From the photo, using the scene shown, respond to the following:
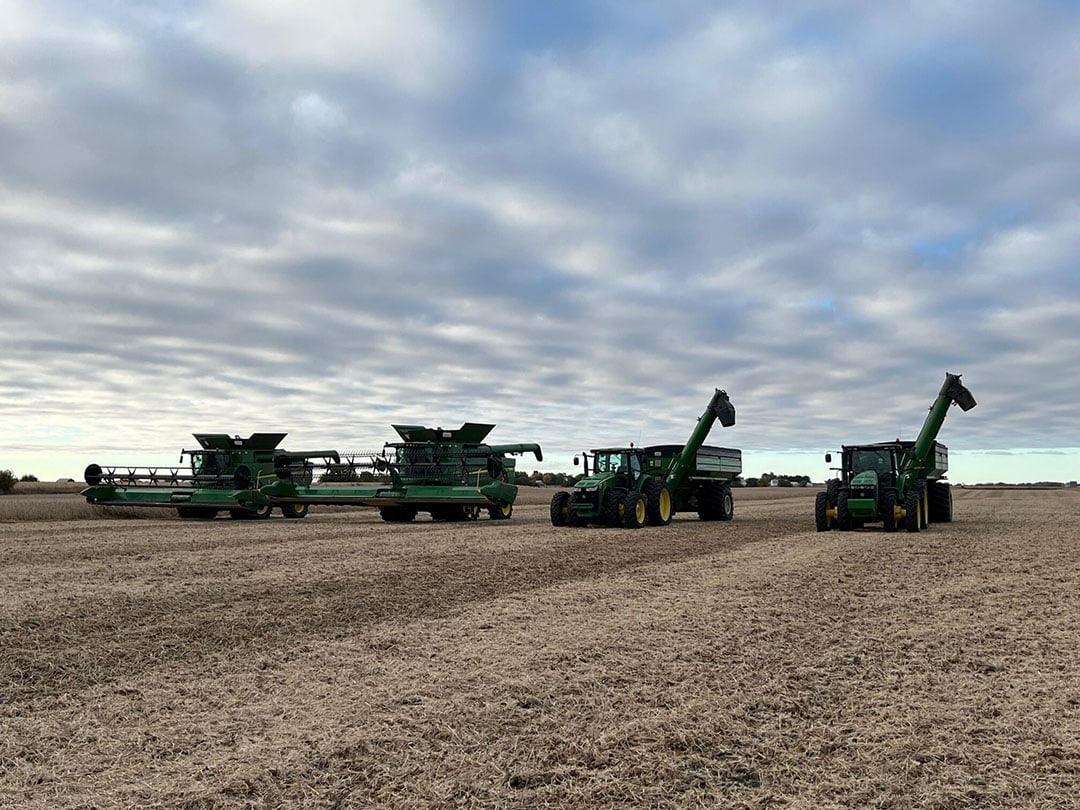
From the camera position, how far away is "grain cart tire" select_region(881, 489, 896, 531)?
20.3 meters

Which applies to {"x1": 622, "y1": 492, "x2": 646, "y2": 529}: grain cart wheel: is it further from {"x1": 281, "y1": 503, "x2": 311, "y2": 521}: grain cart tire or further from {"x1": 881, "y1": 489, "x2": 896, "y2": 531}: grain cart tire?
{"x1": 281, "y1": 503, "x2": 311, "y2": 521}: grain cart tire

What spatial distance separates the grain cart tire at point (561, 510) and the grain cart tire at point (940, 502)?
417 inches

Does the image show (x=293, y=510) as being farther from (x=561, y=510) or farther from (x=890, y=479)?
(x=890, y=479)

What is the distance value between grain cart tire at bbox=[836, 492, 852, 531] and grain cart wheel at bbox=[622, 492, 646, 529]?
450 centimetres

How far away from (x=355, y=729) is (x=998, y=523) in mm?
23371

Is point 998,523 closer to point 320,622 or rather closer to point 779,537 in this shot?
point 779,537

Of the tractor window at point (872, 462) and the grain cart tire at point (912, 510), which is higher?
the tractor window at point (872, 462)

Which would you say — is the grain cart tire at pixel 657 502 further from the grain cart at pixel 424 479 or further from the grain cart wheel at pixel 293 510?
the grain cart wheel at pixel 293 510

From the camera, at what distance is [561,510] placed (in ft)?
73.4

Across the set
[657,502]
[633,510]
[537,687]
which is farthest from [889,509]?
[537,687]

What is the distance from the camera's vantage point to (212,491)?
1057 inches

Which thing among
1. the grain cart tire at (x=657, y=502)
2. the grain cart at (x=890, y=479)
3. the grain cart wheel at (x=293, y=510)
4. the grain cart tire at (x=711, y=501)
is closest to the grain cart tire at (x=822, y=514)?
the grain cart at (x=890, y=479)

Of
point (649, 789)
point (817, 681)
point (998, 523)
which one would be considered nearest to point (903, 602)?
point (817, 681)

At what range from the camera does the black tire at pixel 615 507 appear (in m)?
21.7
